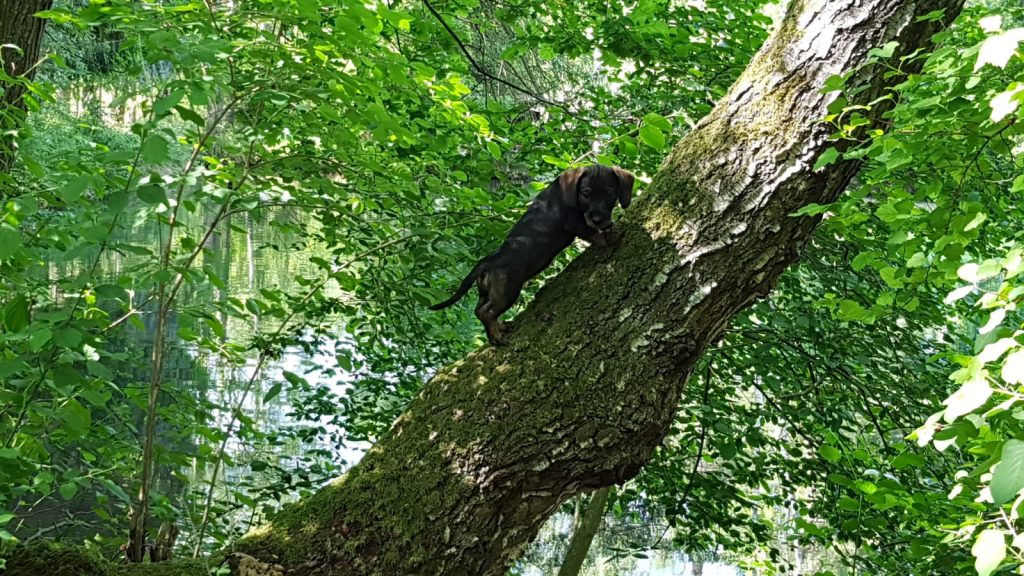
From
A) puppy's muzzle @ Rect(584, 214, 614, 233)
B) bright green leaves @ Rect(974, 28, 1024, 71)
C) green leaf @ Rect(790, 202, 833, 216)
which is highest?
green leaf @ Rect(790, 202, 833, 216)

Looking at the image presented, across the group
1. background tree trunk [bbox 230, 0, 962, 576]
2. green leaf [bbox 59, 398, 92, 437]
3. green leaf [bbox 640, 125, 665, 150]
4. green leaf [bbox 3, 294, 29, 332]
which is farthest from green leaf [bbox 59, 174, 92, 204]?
green leaf [bbox 640, 125, 665, 150]

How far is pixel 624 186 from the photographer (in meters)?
3.45

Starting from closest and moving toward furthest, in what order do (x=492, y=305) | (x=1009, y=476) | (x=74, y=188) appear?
(x=1009, y=476), (x=74, y=188), (x=492, y=305)

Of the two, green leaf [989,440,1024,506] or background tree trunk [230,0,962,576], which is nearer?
green leaf [989,440,1024,506]

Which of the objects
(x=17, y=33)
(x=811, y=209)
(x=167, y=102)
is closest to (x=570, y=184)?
(x=811, y=209)

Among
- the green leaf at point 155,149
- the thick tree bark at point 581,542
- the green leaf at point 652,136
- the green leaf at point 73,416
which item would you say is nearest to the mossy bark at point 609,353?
the green leaf at point 652,136

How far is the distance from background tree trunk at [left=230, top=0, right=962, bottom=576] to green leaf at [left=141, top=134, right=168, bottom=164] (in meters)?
1.26

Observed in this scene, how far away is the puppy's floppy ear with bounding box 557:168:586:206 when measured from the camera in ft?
11.0

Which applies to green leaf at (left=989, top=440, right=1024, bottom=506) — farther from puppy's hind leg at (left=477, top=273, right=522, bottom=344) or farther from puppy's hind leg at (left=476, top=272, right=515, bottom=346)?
puppy's hind leg at (left=477, top=273, right=522, bottom=344)

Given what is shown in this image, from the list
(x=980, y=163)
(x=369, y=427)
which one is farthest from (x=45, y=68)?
(x=980, y=163)

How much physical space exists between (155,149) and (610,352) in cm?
165

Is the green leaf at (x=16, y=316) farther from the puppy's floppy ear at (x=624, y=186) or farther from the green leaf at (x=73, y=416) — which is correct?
the puppy's floppy ear at (x=624, y=186)

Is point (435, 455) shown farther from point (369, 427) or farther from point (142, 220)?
point (369, 427)

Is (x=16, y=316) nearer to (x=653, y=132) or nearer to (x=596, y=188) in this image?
(x=596, y=188)
